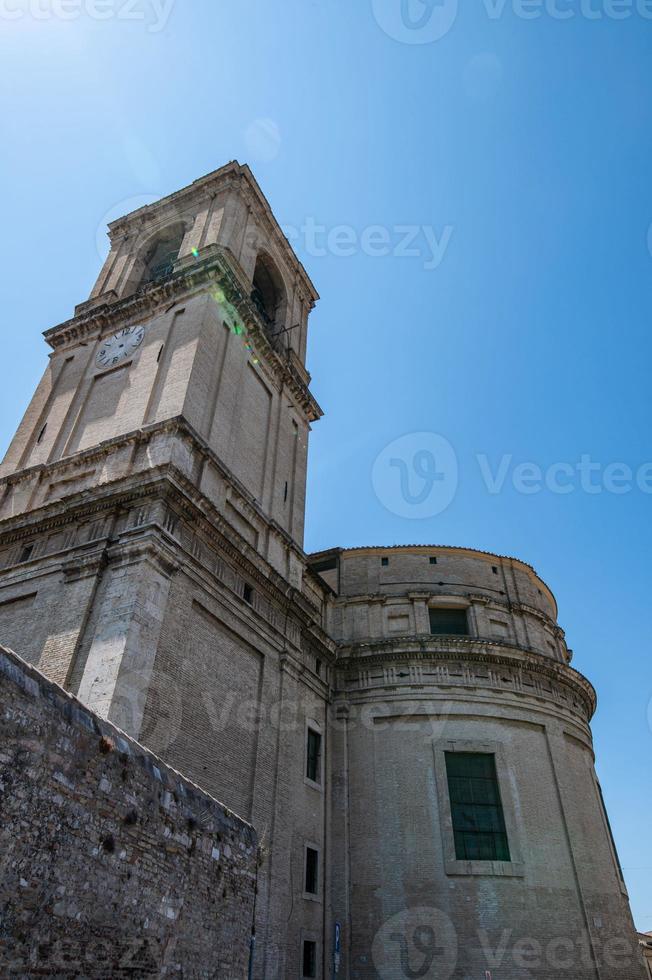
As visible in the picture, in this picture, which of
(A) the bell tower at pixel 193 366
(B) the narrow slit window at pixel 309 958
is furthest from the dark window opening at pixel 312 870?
(A) the bell tower at pixel 193 366

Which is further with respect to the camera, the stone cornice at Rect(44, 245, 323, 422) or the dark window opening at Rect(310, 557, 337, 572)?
the dark window opening at Rect(310, 557, 337, 572)

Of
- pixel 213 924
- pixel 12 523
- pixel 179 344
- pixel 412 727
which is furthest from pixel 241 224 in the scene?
pixel 213 924

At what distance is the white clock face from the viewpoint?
23.5m

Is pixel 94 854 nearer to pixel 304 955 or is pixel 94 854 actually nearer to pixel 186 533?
pixel 186 533

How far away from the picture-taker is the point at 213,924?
7629mm

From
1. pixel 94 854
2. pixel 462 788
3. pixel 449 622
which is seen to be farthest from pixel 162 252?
pixel 94 854

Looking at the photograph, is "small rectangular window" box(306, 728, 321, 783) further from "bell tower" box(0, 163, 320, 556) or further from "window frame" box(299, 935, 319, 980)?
"bell tower" box(0, 163, 320, 556)

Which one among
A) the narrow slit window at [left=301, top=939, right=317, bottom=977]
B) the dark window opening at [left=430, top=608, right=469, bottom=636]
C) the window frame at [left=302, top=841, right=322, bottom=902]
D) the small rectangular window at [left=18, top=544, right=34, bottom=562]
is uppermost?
the dark window opening at [left=430, top=608, right=469, bottom=636]

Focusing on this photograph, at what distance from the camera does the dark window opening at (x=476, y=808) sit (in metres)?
19.8

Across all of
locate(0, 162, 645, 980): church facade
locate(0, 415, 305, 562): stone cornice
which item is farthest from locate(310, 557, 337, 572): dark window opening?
locate(0, 415, 305, 562): stone cornice

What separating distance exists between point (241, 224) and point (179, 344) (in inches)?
372

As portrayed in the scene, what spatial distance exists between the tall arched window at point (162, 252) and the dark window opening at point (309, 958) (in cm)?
2439

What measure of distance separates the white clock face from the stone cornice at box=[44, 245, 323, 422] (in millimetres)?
637

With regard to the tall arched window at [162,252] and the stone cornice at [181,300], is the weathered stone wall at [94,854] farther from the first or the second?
the tall arched window at [162,252]
